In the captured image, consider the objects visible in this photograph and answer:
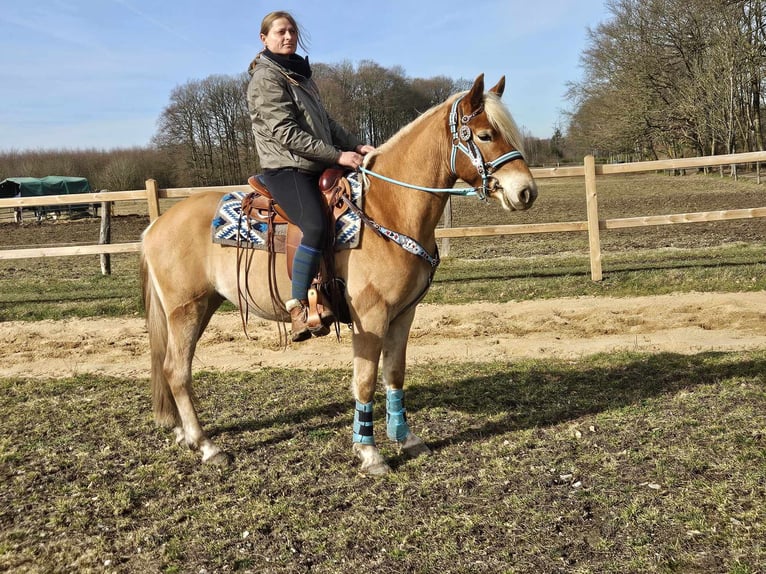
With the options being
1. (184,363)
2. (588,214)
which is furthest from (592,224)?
(184,363)

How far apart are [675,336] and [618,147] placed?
41.6 meters

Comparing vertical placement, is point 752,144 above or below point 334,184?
above

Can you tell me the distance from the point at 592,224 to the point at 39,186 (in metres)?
43.9

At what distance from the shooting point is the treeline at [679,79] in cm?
3453

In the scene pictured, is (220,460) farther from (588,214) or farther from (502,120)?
(588,214)

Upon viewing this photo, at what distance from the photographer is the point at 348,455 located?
14.7ft

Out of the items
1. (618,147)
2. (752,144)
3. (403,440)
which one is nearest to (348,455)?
(403,440)

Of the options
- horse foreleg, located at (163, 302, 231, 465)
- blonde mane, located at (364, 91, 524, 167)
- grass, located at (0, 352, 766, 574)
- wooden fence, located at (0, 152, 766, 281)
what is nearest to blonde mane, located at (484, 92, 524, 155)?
blonde mane, located at (364, 91, 524, 167)

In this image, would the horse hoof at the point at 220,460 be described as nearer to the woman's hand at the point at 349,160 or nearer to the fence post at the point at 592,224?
the woman's hand at the point at 349,160

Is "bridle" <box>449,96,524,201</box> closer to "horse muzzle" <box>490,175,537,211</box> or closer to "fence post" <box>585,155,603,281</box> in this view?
"horse muzzle" <box>490,175,537,211</box>

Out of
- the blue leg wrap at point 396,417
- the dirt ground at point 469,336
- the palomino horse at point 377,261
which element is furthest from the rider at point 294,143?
the dirt ground at point 469,336

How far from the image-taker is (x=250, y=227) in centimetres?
439

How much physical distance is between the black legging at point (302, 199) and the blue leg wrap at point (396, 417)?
1.33 metres

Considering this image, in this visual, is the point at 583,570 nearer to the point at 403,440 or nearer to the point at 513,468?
the point at 513,468
